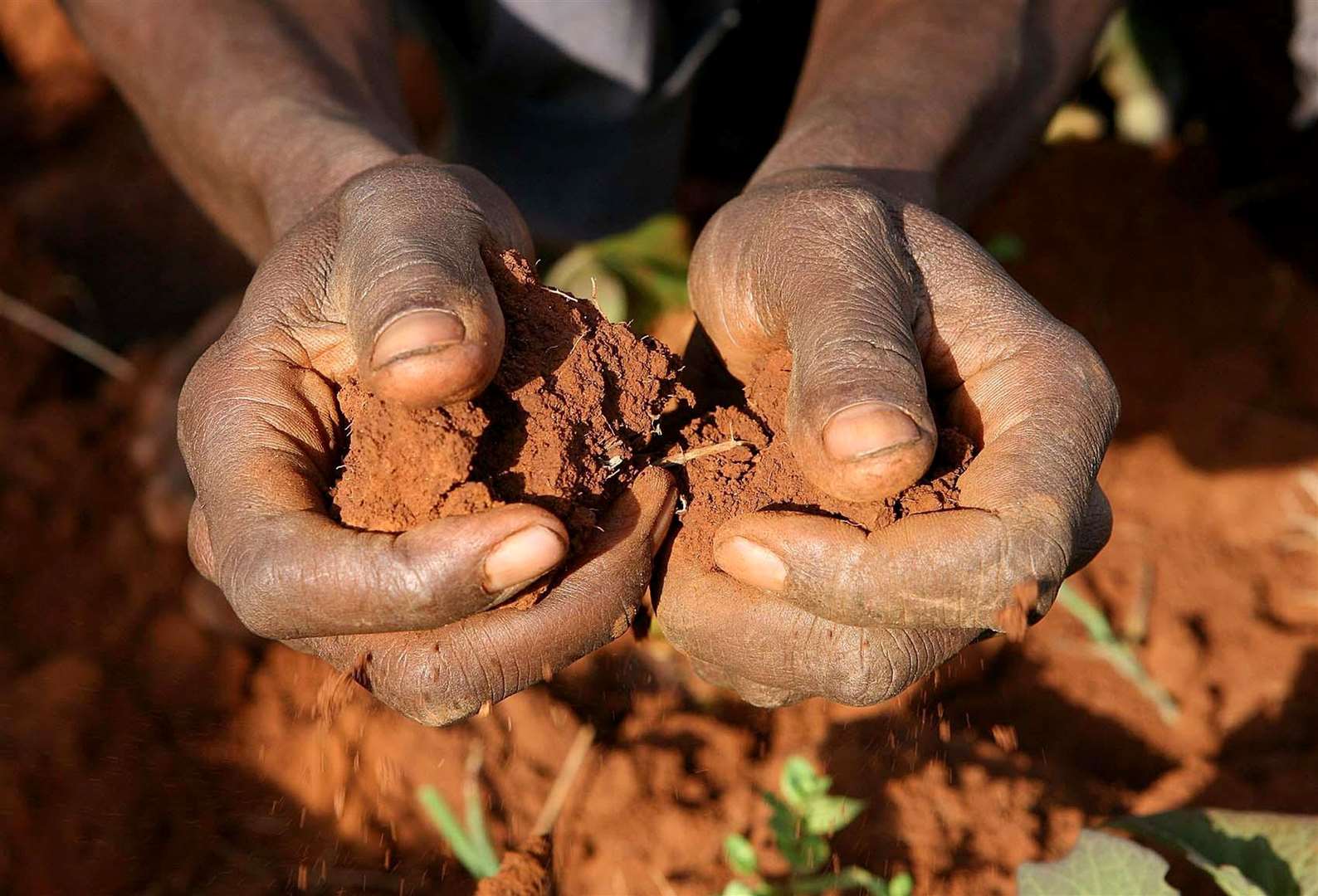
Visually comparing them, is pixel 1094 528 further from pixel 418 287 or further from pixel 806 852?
pixel 418 287

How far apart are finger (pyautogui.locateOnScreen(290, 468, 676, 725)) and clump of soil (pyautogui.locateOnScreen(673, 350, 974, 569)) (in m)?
0.11

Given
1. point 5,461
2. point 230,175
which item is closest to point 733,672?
point 230,175

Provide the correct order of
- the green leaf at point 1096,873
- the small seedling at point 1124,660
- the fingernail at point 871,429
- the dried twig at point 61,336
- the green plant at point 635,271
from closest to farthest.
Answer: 1. the fingernail at point 871,429
2. the green leaf at point 1096,873
3. the small seedling at point 1124,660
4. the green plant at point 635,271
5. the dried twig at point 61,336

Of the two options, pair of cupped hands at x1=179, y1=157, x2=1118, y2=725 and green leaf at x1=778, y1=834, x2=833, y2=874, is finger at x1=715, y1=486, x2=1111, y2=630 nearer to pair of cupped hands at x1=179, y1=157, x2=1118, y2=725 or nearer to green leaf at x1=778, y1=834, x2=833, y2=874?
pair of cupped hands at x1=179, y1=157, x2=1118, y2=725

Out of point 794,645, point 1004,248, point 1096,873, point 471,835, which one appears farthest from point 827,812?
point 1004,248

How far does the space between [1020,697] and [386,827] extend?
5.89 feet

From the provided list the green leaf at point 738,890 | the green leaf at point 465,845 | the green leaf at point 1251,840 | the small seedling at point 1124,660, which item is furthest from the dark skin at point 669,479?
the small seedling at point 1124,660

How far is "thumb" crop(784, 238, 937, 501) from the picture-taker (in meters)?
1.53

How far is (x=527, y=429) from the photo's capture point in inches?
70.4

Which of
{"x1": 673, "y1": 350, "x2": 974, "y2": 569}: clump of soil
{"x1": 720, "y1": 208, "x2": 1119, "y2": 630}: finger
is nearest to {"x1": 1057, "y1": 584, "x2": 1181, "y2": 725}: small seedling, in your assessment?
{"x1": 720, "y1": 208, "x2": 1119, "y2": 630}: finger

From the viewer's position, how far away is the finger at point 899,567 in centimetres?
157

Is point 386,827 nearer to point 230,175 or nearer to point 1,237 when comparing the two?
point 230,175

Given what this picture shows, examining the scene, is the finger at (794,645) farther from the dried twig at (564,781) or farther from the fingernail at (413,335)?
the dried twig at (564,781)

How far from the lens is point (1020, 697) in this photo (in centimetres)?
314
